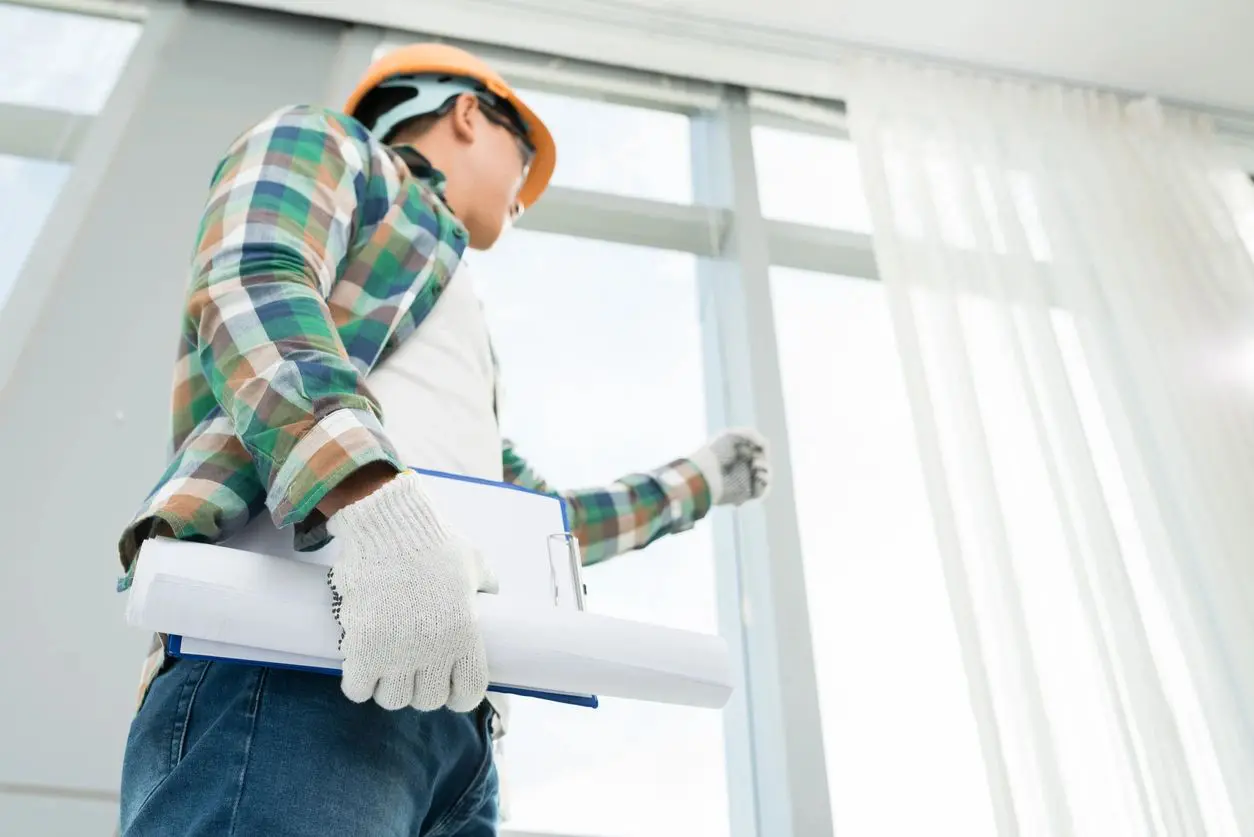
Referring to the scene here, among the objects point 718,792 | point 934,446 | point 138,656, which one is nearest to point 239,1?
point 138,656

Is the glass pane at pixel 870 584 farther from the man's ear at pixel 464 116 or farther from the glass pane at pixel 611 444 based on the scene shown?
the man's ear at pixel 464 116

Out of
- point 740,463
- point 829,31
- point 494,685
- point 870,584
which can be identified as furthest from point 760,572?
point 829,31

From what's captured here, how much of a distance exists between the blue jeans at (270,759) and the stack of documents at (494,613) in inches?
1.9

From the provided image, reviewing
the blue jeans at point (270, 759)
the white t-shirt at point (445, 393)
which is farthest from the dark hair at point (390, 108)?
the blue jeans at point (270, 759)

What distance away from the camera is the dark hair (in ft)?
3.67

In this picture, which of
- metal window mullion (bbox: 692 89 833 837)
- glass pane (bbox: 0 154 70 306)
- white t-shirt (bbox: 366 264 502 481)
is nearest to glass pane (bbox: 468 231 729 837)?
metal window mullion (bbox: 692 89 833 837)

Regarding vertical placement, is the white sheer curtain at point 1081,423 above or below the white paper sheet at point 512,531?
above

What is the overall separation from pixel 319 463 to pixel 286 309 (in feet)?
0.43

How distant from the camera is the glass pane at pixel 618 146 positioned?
2.12 m

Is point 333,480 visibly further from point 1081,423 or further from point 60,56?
point 60,56

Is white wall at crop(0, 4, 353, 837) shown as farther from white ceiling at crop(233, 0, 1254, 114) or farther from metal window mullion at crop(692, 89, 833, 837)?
metal window mullion at crop(692, 89, 833, 837)

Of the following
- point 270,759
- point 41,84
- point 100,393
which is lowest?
point 270,759

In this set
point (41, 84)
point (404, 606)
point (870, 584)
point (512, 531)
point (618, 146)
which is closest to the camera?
point (404, 606)

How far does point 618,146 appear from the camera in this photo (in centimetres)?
221
